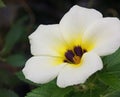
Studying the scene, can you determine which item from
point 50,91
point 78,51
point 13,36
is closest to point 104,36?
point 78,51

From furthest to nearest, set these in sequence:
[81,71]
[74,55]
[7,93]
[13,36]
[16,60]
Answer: [13,36], [16,60], [7,93], [74,55], [81,71]

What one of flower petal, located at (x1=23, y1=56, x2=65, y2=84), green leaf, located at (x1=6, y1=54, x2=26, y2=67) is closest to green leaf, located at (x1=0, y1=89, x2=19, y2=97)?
green leaf, located at (x1=6, y1=54, x2=26, y2=67)

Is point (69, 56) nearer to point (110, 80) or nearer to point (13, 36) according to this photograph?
point (110, 80)

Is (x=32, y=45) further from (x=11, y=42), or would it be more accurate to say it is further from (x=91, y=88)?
(x=11, y=42)

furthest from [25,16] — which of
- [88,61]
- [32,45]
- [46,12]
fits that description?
[88,61]

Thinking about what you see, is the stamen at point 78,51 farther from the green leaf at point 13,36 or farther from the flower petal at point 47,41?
the green leaf at point 13,36

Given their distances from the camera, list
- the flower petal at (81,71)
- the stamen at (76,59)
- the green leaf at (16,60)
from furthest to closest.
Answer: the green leaf at (16,60) < the stamen at (76,59) < the flower petal at (81,71)

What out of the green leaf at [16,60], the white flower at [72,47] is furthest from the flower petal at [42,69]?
the green leaf at [16,60]
